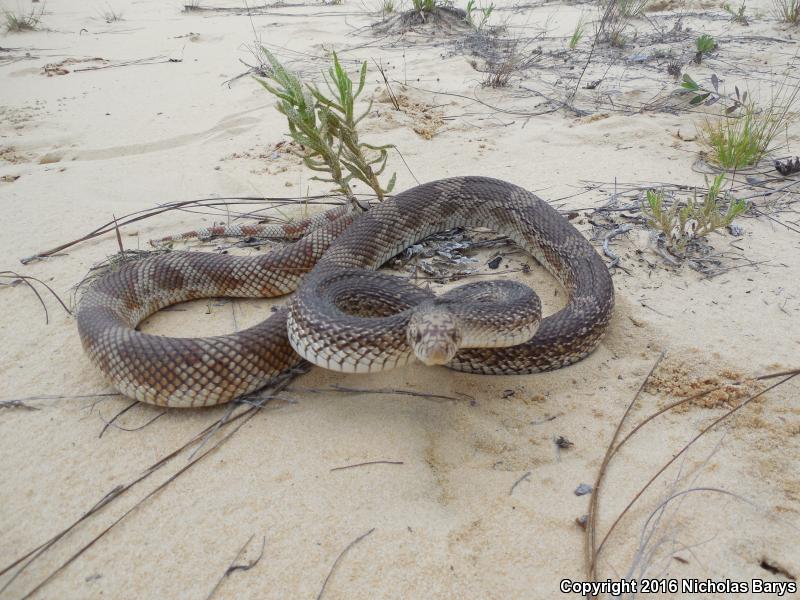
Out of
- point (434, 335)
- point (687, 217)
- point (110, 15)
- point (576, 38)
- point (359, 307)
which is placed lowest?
point (359, 307)

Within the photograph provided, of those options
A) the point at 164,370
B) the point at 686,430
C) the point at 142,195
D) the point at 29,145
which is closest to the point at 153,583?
the point at 164,370

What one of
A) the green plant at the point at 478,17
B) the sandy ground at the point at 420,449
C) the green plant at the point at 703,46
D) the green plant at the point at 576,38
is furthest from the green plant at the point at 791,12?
the green plant at the point at 478,17

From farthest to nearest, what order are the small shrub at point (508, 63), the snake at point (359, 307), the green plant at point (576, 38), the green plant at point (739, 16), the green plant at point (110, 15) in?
the green plant at point (110, 15) < the green plant at point (739, 16) < the green plant at point (576, 38) < the small shrub at point (508, 63) < the snake at point (359, 307)

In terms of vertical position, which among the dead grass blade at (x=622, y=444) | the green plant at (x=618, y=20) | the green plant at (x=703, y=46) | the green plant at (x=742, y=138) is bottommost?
the dead grass blade at (x=622, y=444)

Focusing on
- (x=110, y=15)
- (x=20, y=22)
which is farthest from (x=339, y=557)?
(x=110, y=15)

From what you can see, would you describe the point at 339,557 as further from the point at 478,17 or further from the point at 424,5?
the point at 478,17

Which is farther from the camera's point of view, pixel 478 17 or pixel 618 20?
pixel 478 17

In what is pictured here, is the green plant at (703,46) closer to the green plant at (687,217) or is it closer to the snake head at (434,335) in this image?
the green plant at (687,217)

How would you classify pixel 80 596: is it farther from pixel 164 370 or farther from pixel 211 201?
pixel 211 201

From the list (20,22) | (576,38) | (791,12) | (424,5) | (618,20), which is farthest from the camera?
(20,22)
